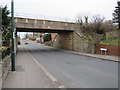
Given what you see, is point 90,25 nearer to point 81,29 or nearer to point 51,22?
point 81,29

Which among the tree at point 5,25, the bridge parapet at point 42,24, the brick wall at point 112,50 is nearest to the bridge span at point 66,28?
the bridge parapet at point 42,24

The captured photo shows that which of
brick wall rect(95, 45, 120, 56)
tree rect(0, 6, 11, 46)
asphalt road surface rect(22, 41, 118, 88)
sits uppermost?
tree rect(0, 6, 11, 46)

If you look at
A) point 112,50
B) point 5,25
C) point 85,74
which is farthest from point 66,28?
point 85,74

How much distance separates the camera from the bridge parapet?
25.9 meters

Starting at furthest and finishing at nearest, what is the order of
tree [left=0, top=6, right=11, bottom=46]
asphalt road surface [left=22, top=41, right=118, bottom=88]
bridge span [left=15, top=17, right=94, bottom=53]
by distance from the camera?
1. bridge span [left=15, top=17, right=94, bottom=53]
2. tree [left=0, top=6, right=11, bottom=46]
3. asphalt road surface [left=22, top=41, right=118, bottom=88]

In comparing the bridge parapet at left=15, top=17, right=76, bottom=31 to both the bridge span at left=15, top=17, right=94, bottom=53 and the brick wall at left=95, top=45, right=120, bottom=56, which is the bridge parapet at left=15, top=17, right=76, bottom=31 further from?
the brick wall at left=95, top=45, right=120, bottom=56

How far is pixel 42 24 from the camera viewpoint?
2769cm

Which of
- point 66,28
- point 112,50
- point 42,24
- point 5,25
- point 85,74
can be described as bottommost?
point 85,74

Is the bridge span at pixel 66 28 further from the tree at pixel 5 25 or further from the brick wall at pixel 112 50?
the brick wall at pixel 112 50

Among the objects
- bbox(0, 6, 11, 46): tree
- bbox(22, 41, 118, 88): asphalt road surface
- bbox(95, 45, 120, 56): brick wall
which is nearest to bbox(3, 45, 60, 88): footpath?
bbox(22, 41, 118, 88): asphalt road surface

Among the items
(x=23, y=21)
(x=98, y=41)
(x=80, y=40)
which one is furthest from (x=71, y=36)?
(x=23, y=21)

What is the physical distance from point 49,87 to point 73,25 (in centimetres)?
2588

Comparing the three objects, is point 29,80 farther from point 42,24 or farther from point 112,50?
point 42,24

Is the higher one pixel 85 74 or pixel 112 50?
pixel 112 50
